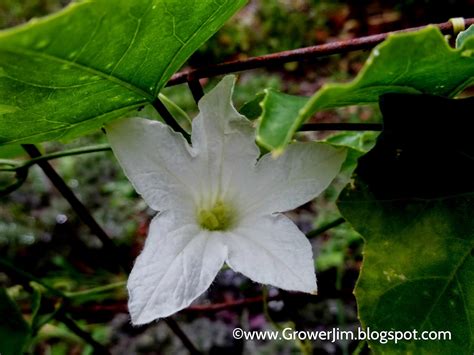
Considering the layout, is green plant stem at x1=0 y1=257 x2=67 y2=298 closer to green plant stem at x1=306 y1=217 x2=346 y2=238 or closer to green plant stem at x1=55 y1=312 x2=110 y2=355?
green plant stem at x1=55 y1=312 x2=110 y2=355

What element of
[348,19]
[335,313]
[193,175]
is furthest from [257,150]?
[348,19]

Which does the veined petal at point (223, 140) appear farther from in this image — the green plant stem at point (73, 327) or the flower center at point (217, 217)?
the green plant stem at point (73, 327)

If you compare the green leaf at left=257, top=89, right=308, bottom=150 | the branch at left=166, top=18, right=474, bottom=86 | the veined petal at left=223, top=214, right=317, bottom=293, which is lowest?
the veined petal at left=223, top=214, right=317, bottom=293

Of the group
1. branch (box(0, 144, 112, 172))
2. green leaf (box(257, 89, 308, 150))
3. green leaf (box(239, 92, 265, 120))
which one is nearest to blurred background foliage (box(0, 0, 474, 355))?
branch (box(0, 144, 112, 172))

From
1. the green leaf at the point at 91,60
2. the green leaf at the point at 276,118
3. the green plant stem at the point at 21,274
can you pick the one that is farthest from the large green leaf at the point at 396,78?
the green plant stem at the point at 21,274

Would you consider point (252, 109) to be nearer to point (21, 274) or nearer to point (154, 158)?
point (154, 158)

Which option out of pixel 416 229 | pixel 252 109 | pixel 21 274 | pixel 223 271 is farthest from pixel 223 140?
pixel 223 271
